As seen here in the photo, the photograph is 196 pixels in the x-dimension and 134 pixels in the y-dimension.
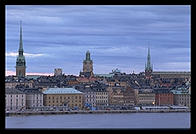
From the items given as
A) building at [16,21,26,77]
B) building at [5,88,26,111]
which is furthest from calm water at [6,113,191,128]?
building at [16,21,26,77]

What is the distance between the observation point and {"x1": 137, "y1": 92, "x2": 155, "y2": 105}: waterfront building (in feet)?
66.4

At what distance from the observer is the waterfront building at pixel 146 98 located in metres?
20.2

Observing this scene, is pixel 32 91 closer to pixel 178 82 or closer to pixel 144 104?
pixel 144 104

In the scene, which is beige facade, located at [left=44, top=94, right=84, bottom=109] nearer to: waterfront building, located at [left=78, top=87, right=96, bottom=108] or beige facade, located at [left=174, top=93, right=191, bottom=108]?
waterfront building, located at [left=78, top=87, right=96, bottom=108]

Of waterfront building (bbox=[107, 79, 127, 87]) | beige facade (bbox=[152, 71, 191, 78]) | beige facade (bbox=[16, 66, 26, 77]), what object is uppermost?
beige facade (bbox=[16, 66, 26, 77])

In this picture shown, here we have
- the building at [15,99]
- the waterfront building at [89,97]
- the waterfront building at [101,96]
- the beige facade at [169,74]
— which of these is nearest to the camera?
the building at [15,99]

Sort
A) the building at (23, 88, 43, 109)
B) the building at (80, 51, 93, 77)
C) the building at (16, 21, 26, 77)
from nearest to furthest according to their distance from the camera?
1. the building at (23, 88, 43, 109)
2. the building at (16, 21, 26, 77)
3. the building at (80, 51, 93, 77)

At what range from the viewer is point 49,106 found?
59.2ft

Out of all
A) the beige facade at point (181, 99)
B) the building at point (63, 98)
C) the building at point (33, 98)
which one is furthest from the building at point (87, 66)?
the building at point (33, 98)

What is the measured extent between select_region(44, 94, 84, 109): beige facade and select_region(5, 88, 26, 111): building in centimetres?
80

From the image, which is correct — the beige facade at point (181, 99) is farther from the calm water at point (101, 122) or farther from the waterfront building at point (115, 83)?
the calm water at point (101, 122)

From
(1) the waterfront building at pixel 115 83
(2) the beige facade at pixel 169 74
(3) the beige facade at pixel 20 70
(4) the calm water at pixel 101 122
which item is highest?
(3) the beige facade at pixel 20 70

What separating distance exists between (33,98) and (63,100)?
1023 millimetres

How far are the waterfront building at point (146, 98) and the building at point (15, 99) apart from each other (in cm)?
461
